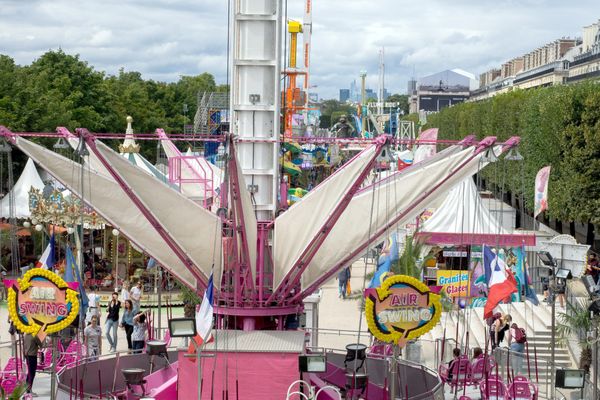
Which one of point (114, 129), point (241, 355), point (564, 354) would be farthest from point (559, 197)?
point (114, 129)

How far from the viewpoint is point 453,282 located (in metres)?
36.7

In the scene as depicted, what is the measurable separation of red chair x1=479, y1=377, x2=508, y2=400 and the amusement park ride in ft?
11.9

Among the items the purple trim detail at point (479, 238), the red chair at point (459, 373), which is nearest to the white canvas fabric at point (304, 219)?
the red chair at point (459, 373)

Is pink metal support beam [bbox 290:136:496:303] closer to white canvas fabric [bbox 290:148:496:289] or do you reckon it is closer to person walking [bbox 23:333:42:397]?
white canvas fabric [bbox 290:148:496:289]

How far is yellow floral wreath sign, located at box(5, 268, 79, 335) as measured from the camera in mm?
19094

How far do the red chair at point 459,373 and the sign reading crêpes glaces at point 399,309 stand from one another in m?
3.68

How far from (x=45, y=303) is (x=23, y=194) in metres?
25.3

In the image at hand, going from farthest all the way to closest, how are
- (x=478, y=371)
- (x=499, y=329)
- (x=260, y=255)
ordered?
(x=499, y=329)
(x=260, y=255)
(x=478, y=371)

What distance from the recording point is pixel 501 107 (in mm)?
79625

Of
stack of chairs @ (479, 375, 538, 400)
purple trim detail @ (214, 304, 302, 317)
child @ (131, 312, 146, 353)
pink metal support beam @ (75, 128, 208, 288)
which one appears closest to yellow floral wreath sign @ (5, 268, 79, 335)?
pink metal support beam @ (75, 128, 208, 288)

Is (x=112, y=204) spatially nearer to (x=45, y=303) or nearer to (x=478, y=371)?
(x=45, y=303)

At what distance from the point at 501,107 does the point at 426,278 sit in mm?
40798

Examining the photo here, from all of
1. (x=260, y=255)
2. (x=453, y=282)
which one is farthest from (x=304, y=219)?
(x=453, y=282)

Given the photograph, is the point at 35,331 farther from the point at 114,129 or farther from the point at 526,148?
the point at 114,129
